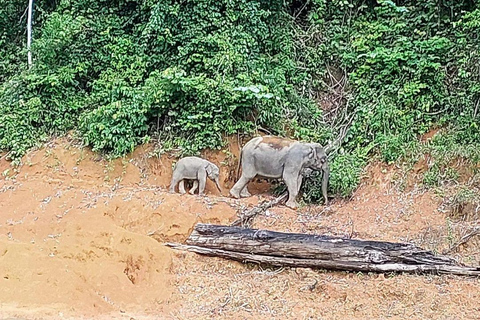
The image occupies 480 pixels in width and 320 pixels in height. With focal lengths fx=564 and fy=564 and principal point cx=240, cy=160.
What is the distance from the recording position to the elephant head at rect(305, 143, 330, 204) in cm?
945

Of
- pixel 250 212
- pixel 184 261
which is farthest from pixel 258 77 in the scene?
pixel 184 261

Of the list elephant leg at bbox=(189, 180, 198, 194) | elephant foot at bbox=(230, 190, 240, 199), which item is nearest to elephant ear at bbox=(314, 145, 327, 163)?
elephant foot at bbox=(230, 190, 240, 199)

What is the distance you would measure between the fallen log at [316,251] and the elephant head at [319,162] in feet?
9.12

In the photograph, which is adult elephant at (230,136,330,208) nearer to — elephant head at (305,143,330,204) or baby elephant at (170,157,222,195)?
elephant head at (305,143,330,204)

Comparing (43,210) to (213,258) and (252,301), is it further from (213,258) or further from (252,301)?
(252,301)

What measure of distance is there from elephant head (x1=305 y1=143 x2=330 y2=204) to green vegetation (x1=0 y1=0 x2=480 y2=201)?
188mm

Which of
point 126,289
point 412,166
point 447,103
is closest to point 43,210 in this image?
point 126,289

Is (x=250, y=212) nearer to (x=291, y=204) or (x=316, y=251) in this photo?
(x=291, y=204)

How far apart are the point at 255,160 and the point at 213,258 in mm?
2961

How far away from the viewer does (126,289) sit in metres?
6.24

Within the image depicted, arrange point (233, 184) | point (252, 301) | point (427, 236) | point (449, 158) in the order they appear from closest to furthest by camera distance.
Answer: point (252, 301), point (427, 236), point (449, 158), point (233, 184)

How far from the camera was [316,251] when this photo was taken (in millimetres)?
6562

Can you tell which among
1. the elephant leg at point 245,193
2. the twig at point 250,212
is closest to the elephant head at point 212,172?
the elephant leg at point 245,193

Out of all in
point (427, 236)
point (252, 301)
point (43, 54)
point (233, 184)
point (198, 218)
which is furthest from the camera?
point (43, 54)
